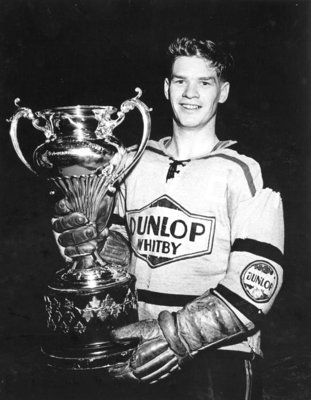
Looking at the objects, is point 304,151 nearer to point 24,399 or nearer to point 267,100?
point 267,100

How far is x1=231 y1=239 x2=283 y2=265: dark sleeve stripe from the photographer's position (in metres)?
1.42

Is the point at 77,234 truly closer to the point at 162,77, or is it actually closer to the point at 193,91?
the point at 193,91

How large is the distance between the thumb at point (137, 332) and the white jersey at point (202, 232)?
0.14 meters

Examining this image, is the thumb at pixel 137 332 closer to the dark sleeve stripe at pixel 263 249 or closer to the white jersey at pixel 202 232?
the white jersey at pixel 202 232

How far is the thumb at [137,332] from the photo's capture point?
54.3 inches

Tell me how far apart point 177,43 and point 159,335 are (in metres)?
0.93

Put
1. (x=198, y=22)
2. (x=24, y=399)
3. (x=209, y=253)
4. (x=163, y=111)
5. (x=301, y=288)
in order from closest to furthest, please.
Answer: (x=209, y=253)
(x=24, y=399)
(x=198, y=22)
(x=163, y=111)
(x=301, y=288)

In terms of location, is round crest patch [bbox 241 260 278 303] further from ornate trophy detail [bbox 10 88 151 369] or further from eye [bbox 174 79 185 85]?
eye [bbox 174 79 185 85]

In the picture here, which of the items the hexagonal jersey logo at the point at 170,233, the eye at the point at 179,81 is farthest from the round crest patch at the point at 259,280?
the eye at the point at 179,81

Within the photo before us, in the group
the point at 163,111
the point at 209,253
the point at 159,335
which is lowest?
the point at 159,335

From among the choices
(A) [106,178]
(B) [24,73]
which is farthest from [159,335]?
(B) [24,73]

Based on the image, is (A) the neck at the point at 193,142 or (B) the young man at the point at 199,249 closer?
(B) the young man at the point at 199,249

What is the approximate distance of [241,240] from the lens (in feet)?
4.78

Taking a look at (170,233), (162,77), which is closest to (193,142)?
(170,233)
